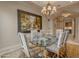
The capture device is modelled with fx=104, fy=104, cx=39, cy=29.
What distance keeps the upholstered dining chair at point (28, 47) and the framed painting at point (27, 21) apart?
114mm

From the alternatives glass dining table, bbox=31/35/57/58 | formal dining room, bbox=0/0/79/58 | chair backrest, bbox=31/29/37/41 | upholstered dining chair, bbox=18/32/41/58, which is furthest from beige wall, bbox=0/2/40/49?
glass dining table, bbox=31/35/57/58

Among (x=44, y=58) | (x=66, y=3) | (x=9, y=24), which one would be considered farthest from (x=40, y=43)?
(x=66, y=3)

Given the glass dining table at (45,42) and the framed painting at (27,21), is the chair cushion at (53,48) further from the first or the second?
the framed painting at (27,21)

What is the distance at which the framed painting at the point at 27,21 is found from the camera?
6.00 ft

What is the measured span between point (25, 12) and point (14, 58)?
826mm

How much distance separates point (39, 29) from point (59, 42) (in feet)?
1.47

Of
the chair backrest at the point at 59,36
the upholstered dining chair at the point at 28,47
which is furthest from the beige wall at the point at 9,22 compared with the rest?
the chair backrest at the point at 59,36

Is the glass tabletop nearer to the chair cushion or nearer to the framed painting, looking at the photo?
the chair cushion

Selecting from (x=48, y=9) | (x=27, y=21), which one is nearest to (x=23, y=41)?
(x=27, y=21)

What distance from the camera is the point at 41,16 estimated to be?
189 centimetres

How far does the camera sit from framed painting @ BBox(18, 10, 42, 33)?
1.83m

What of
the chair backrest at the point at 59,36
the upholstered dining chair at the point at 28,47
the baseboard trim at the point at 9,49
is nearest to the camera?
the baseboard trim at the point at 9,49

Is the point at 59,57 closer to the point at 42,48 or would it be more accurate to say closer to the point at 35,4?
the point at 42,48

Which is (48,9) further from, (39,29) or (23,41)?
(23,41)
